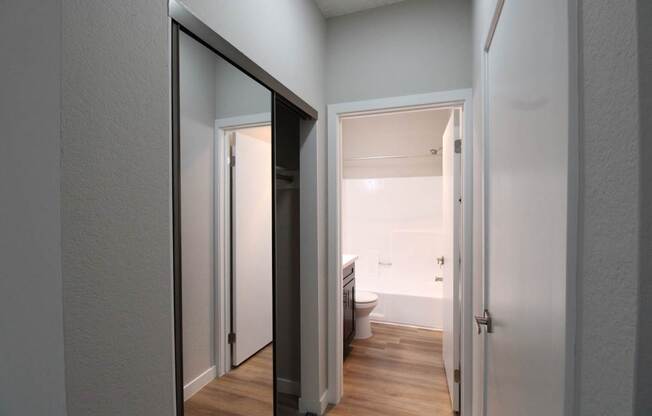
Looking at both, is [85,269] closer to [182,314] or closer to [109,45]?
[182,314]

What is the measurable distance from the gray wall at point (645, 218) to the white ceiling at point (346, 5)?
2016mm

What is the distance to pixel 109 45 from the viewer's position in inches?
28.1

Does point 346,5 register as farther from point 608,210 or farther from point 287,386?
point 287,386

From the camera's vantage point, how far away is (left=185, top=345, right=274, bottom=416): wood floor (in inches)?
42.4

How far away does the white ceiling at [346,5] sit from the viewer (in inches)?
77.3

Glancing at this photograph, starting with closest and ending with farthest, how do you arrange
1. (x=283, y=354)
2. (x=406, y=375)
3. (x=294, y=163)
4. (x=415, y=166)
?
(x=283, y=354)
(x=294, y=163)
(x=406, y=375)
(x=415, y=166)

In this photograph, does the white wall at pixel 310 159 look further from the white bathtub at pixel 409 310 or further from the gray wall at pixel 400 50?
the white bathtub at pixel 409 310

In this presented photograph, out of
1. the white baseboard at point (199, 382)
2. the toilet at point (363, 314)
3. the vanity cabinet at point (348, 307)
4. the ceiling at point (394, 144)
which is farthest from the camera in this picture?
the ceiling at point (394, 144)

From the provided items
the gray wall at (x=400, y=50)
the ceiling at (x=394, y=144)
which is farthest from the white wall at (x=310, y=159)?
the ceiling at (x=394, y=144)

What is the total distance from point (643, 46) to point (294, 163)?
169cm

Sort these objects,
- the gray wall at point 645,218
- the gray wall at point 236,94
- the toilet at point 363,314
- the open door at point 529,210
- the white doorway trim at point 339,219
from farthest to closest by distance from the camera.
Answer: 1. the toilet at point 363,314
2. the white doorway trim at point 339,219
3. the gray wall at point 236,94
4. the open door at point 529,210
5. the gray wall at point 645,218

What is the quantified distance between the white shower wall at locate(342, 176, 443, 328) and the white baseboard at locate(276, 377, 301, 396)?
6.55 feet

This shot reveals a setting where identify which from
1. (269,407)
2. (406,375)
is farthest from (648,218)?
(406,375)

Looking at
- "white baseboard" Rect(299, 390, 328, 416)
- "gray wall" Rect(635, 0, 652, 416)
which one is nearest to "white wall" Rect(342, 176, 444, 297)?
"white baseboard" Rect(299, 390, 328, 416)
